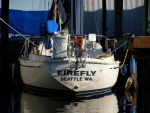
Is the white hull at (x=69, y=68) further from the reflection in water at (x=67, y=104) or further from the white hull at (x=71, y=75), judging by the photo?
the reflection in water at (x=67, y=104)

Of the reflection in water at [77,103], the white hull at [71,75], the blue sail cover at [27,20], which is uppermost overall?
the blue sail cover at [27,20]

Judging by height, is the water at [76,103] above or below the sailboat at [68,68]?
below

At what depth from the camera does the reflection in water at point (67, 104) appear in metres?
13.8

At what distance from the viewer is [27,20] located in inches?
1228

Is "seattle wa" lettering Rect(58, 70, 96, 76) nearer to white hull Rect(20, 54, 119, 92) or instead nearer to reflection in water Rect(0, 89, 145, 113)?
white hull Rect(20, 54, 119, 92)

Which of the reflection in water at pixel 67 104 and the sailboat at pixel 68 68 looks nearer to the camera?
the reflection in water at pixel 67 104

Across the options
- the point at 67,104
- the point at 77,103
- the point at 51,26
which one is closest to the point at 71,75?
the point at 77,103

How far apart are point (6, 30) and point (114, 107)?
10.3m

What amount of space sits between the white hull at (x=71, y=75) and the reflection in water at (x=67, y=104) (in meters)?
0.51

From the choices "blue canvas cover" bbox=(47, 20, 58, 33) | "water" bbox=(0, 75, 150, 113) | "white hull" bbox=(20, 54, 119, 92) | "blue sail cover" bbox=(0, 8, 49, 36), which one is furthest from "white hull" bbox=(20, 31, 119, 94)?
"blue sail cover" bbox=(0, 8, 49, 36)

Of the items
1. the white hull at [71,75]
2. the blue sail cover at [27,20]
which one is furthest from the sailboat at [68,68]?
the blue sail cover at [27,20]

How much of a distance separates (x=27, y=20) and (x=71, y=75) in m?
15.6

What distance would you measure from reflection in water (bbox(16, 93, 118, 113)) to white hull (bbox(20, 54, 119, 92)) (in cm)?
51

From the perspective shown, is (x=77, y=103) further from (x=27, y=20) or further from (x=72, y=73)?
(x=27, y=20)
